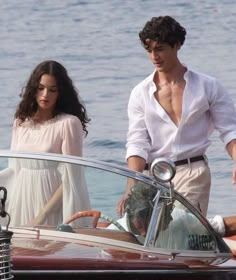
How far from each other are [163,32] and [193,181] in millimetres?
779

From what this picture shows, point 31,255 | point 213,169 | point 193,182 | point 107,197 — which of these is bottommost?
point 31,255

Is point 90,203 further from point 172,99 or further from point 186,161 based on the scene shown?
point 172,99

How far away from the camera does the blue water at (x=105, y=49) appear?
1525cm

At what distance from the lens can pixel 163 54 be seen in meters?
7.05

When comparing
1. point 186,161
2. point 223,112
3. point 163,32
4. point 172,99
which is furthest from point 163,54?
point 186,161

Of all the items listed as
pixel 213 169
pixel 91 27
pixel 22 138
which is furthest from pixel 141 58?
pixel 22 138

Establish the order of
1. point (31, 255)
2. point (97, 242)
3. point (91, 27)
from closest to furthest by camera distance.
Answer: point (31, 255)
point (97, 242)
point (91, 27)

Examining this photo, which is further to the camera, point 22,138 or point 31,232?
point 22,138

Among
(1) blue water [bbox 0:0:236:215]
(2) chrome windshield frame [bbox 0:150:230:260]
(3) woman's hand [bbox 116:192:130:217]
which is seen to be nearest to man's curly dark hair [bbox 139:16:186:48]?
(2) chrome windshield frame [bbox 0:150:230:260]

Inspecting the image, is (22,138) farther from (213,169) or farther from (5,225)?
(213,169)

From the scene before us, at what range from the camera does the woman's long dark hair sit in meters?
7.35

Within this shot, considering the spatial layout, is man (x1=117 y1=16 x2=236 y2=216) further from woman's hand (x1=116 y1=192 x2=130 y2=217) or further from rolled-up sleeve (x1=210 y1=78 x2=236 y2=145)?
woman's hand (x1=116 y1=192 x2=130 y2=217)

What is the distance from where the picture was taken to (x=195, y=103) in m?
7.09

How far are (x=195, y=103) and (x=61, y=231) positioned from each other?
146 cm
